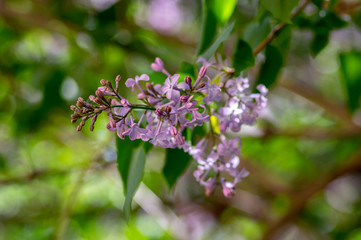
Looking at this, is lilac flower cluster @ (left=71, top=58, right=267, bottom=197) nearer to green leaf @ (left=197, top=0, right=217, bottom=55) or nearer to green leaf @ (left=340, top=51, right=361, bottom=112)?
green leaf @ (left=197, top=0, right=217, bottom=55)

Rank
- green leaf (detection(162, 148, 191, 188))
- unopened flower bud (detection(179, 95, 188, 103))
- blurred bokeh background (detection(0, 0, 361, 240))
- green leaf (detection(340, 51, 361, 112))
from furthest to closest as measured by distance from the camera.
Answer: blurred bokeh background (detection(0, 0, 361, 240)) < green leaf (detection(340, 51, 361, 112)) < green leaf (detection(162, 148, 191, 188)) < unopened flower bud (detection(179, 95, 188, 103))

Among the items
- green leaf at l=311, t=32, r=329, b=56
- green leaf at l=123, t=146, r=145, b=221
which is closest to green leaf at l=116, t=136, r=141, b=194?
green leaf at l=123, t=146, r=145, b=221

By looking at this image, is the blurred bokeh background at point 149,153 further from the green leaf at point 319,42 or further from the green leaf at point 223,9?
the green leaf at point 223,9

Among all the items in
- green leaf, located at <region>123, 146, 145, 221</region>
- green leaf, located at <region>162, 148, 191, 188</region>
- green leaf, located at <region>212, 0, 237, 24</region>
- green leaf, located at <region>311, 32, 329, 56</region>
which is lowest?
green leaf, located at <region>162, 148, 191, 188</region>

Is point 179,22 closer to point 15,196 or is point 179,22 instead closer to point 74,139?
point 74,139

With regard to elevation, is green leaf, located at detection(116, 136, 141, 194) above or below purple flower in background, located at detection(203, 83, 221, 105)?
below

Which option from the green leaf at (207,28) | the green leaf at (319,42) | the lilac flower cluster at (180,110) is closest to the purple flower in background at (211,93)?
the lilac flower cluster at (180,110)

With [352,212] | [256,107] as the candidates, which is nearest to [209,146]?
[256,107]

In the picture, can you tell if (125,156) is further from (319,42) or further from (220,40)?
(319,42)
